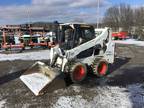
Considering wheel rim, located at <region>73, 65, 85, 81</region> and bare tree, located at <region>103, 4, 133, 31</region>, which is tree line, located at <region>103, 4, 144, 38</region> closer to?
bare tree, located at <region>103, 4, 133, 31</region>

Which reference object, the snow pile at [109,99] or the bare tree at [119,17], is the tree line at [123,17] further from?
the snow pile at [109,99]

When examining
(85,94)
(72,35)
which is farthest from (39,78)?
(72,35)

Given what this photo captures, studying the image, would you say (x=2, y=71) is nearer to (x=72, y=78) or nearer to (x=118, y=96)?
(x=72, y=78)

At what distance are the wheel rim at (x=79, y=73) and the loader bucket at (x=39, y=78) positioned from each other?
92 centimetres

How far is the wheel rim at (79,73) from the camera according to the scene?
855cm

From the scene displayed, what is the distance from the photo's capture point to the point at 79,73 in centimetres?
869

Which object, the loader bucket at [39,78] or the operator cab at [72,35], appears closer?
the loader bucket at [39,78]

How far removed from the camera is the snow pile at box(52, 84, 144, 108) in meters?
6.49

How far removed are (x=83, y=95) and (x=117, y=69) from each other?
4.56m

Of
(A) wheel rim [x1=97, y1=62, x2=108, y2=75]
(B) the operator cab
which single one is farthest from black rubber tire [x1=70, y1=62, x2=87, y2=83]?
(A) wheel rim [x1=97, y1=62, x2=108, y2=75]

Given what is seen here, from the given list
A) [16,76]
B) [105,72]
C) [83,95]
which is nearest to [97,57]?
[105,72]

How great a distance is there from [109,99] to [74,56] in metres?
2.43

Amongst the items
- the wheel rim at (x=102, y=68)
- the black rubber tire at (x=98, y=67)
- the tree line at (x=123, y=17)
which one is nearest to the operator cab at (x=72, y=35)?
the black rubber tire at (x=98, y=67)

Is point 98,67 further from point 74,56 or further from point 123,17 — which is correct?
point 123,17
